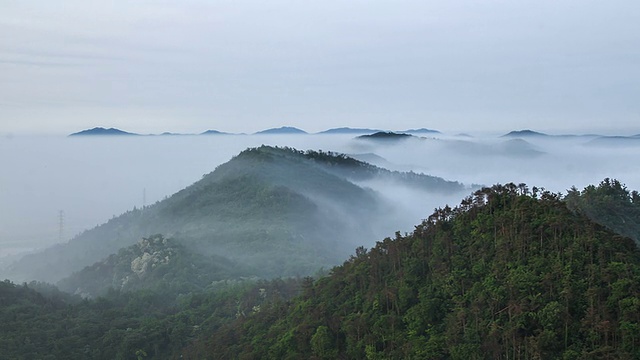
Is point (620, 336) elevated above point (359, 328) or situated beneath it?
elevated above

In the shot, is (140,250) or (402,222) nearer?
(140,250)

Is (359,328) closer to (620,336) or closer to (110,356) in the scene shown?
(620,336)

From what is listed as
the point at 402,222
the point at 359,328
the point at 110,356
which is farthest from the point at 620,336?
the point at 402,222

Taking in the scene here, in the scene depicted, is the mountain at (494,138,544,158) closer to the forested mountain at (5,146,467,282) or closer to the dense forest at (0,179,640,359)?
the forested mountain at (5,146,467,282)

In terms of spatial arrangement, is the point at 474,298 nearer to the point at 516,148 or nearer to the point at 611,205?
the point at 611,205

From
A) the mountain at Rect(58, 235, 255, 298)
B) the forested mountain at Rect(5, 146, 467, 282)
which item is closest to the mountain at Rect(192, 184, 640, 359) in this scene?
the mountain at Rect(58, 235, 255, 298)

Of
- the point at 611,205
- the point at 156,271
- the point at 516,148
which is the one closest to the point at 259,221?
the point at 156,271

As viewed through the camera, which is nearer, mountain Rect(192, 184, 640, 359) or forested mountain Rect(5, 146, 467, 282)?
mountain Rect(192, 184, 640, 359)
